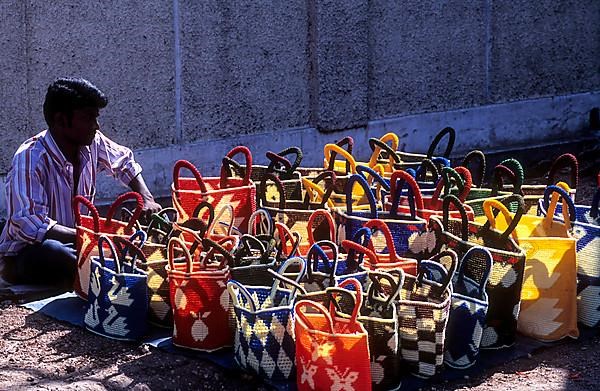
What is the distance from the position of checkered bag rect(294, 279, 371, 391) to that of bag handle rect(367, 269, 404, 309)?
0.17 metres

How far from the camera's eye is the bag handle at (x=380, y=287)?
13.2 ft

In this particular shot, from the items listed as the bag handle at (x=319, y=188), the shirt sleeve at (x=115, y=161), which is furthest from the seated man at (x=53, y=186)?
the bag handle at (x=319, y=188)

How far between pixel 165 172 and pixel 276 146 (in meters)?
0.94

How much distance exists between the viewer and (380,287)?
4.16m

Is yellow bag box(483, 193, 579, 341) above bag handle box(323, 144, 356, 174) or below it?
below

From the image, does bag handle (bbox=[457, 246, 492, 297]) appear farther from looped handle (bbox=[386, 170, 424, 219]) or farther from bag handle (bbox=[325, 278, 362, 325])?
bag handle (bbox=[325, 278, 362, 325])

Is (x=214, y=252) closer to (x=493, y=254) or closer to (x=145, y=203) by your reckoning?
(x=145, y=203)

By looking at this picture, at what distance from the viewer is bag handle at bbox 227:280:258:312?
406cm

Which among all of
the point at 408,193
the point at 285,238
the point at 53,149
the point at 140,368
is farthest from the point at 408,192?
the point at 53,149

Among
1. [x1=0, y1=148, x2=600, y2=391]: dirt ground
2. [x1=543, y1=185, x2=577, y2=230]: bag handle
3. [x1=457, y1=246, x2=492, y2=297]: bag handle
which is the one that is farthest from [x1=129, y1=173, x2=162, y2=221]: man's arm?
[x1=543, y1=185, x2=577, y2=230]: bag handle

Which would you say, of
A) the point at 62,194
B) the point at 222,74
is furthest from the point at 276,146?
the point at 62,194

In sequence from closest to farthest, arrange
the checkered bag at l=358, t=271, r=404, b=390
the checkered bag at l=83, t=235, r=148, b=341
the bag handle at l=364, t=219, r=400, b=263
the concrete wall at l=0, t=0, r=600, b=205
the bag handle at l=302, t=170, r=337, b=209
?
1. the checkered bag at l=358, t=271, r=404, b=390
2. the bag handle at l=364, t=219, r=400, b=263
3. the checkered bag at l=83, t=235, r=148, b=341
4. the bag handle at l=302, t=170, r=337, b=209
5. the concrete wall at l=0, t=0, r=600, b=205

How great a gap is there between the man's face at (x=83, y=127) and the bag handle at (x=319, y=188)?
107 cm

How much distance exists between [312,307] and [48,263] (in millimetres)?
1750
